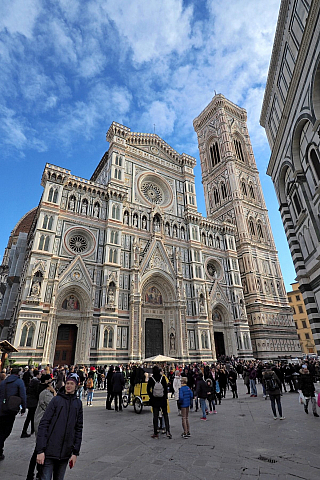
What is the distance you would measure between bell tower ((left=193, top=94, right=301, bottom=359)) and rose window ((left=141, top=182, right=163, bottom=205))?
10624 millimetres

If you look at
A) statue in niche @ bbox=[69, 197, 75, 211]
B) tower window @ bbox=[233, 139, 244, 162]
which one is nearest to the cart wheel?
statue in niche @ bbox=[69, 197, 75, 211]

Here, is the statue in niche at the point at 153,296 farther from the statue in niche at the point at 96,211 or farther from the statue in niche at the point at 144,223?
the statue in niche at the point at 96,211

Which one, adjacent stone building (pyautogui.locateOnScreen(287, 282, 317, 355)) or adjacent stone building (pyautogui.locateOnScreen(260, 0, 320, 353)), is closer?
Answer: adjacent stone building (pyautogui.locateOnScreen(260, 0, 320, 353))

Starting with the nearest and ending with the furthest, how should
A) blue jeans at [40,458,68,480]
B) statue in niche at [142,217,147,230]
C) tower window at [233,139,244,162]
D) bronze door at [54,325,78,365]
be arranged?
blue jeans at [40,458,68,480], bronze door at [54,325,78,365], statue in niche at [142,217,147,230], tower window at [233,139,244,162]

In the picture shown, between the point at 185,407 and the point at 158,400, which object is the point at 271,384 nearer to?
the point at 185,407

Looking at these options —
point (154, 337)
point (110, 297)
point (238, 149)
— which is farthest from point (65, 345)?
point (238, 149)

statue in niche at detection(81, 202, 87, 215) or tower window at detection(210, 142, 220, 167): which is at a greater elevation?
tower window at detection(210, 142, 220, 167)

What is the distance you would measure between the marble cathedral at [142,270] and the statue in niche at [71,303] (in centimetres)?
8

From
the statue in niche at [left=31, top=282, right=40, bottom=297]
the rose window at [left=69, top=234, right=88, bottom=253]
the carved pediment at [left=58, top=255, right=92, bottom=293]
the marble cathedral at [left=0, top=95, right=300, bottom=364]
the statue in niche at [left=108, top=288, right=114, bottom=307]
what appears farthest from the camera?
the rose window at [left=69, top=234, right=88, bottom=253]

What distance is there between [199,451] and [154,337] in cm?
1994

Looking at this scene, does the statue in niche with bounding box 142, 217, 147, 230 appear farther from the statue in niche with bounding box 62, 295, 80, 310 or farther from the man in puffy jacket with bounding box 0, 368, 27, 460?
the man in puffy jacket with bounding box 0, 368, 27, 460

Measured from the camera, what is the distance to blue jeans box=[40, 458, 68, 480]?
9.03 feet

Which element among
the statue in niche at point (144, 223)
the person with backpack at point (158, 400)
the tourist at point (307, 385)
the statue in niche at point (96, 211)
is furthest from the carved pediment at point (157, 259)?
the person with backpack at point (158, 400)

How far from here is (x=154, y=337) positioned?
24.3 m
